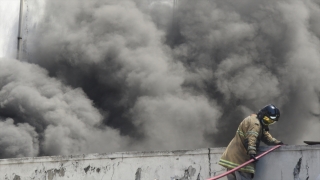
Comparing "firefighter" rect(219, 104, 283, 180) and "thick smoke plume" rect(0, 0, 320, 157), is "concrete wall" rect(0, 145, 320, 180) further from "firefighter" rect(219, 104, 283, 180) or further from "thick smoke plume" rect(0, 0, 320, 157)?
"thick smoke plume" rect(0, 0, 320, 157)

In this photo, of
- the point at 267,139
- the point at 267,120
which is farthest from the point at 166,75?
the point at 267,120

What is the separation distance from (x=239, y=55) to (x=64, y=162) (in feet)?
35.1

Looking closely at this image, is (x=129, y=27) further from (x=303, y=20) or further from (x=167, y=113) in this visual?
(x=303, y=20)

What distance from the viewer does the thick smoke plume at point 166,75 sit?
15641 mm

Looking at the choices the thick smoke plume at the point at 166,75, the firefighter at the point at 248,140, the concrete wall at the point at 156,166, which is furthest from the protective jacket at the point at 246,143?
the thick smoke plume at the point at 166,75

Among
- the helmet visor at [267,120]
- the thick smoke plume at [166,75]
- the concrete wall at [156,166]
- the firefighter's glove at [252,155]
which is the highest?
the thick smoke plume at [166,75]

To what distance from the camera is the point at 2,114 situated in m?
15.0

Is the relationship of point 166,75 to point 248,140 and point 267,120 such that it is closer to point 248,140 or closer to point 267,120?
point 267,120

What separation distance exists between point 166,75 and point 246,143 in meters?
11.5

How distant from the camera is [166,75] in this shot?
650 inches

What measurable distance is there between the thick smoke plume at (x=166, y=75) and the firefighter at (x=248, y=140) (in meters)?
10.2

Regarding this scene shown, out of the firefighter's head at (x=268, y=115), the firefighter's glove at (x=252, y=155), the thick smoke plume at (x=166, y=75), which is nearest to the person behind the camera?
the firefighter's glove at (x=252, y=155)

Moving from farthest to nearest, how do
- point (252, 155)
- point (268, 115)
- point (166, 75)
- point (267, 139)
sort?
point (166, 75) → point (267, 139) → point (268, 115) → point (252, 155)

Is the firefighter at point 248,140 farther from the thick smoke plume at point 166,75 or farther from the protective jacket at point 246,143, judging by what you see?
the thick smoke plume at point 166,75
